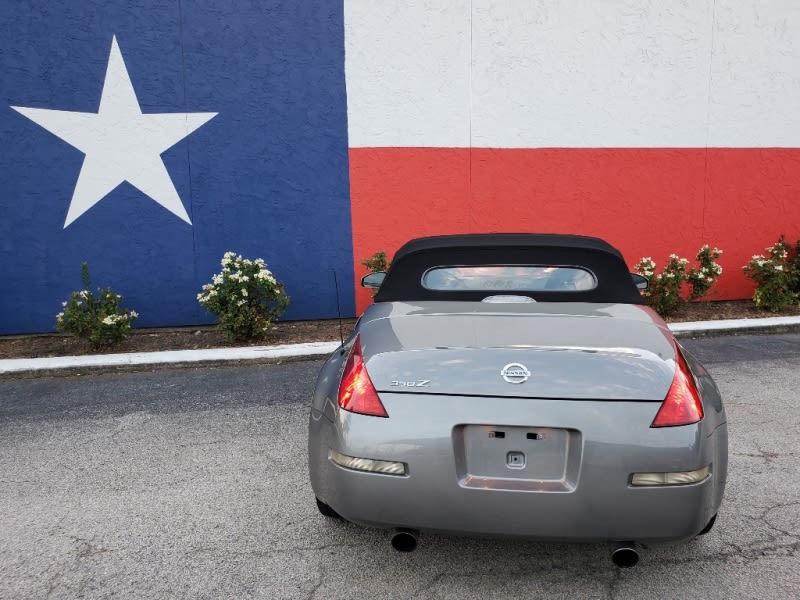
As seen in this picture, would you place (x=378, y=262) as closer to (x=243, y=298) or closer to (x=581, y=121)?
(x=243, y=298)

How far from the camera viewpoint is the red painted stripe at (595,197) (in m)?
8.33

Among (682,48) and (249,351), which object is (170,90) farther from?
(682,48)

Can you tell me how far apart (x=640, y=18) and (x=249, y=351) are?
285 inches

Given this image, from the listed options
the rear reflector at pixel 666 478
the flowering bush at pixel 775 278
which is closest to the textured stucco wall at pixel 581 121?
the flowering bush at pixel 775 278

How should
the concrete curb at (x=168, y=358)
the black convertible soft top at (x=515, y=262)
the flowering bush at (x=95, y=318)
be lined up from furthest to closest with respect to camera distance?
the flowering bush at (x=95, y=318), the concrete curb at (x=168, y=358), the black convertible soft top at (x=515, y=262)

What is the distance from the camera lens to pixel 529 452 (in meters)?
2.26

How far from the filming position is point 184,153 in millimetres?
7809

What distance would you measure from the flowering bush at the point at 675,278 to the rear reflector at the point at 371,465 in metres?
6.65

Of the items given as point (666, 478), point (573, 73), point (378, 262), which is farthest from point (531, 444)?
point (573, 73)

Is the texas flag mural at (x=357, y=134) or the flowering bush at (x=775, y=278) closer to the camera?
the texas flag mural at (x=357, y=134)

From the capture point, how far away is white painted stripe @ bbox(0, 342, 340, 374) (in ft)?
20.9

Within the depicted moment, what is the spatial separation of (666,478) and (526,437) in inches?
21.5

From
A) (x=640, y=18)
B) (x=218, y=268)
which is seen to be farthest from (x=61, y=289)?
(x=640, y=18)

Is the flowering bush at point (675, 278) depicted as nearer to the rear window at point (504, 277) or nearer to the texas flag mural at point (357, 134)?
the texas flag mural at point (357, 134)
